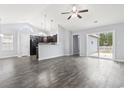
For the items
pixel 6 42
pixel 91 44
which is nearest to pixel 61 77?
pixel 6 42

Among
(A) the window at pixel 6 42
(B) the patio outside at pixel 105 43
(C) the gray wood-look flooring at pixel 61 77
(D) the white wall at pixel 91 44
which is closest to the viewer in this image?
(C) the gray wood-look flooring at pixel 61 77

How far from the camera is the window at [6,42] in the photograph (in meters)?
8.34

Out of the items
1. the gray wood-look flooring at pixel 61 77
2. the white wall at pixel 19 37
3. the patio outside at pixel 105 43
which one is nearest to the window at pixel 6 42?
the white wall at pixel 19 37

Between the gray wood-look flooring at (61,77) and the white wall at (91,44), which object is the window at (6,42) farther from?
the white wall at (91,44)

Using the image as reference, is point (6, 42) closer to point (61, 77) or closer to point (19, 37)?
point (19, 37)

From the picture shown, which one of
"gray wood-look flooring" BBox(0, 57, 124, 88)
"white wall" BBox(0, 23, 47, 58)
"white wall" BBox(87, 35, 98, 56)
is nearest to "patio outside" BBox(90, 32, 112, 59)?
"white wall" BBox(87, 35, 98, 56)

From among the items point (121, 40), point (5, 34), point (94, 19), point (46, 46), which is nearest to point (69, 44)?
point (46, 46)

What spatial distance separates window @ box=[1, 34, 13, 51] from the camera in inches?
328

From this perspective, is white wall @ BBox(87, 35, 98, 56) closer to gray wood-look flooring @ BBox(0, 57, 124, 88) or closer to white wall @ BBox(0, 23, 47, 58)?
gray wood-look flooring @ BBox(0, 57, 124, 88)

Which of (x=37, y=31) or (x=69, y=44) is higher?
(x=37, y=31)

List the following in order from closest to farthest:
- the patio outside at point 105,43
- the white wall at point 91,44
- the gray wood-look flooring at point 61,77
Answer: the gray wood-look flooring at point 61,77
the patio outside at point 105,43
the white wall at point 91,44
